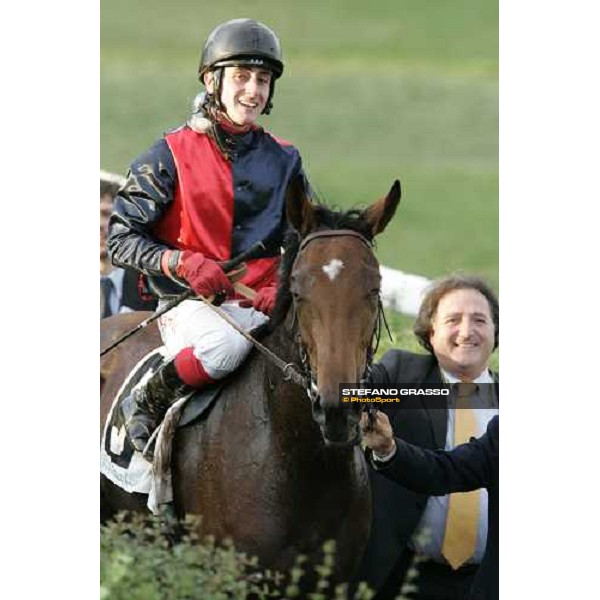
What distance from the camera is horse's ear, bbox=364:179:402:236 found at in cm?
805

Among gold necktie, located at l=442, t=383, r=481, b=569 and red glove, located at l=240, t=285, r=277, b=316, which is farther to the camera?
gold necktie, located at l=442, t=383, r=481, b=569

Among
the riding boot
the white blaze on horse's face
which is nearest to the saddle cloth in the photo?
the riding boot

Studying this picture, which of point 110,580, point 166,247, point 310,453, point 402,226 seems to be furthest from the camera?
point 402,226

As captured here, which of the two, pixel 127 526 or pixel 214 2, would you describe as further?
pixel 214 2

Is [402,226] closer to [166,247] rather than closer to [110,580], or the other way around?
[166,247]

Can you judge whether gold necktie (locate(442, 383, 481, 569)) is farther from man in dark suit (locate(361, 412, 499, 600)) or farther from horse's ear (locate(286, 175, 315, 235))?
horse's ear (locate(286, 175, 315, 235))

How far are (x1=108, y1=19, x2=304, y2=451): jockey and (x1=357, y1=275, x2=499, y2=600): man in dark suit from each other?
83 centimetres

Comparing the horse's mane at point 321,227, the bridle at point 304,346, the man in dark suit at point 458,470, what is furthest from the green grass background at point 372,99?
the man in dark suit at point 458,470

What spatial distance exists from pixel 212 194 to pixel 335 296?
50.0 inches

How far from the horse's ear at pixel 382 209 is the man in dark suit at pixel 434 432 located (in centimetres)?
95

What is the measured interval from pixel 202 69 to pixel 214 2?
0.46m
